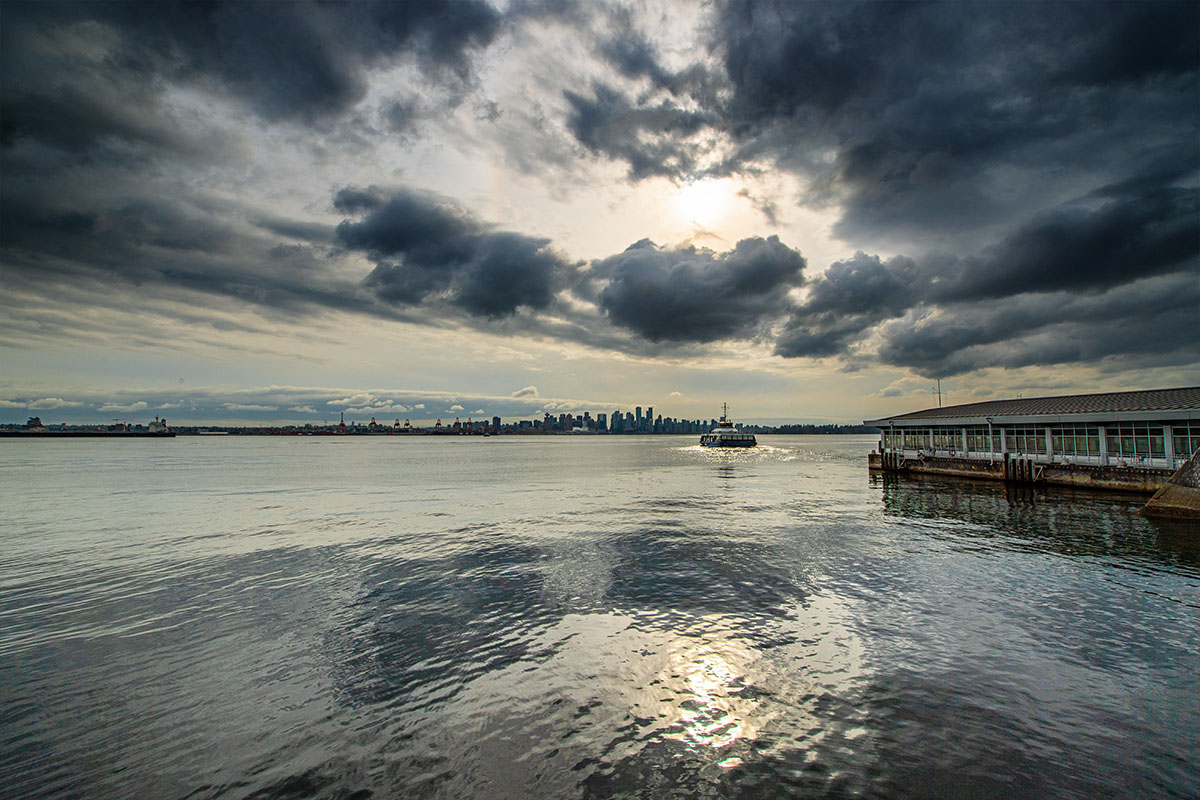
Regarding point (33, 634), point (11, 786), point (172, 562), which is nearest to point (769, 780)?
point (11, 786)

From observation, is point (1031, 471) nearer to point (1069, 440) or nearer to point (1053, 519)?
point (1069, 440)

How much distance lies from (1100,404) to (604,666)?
213ft

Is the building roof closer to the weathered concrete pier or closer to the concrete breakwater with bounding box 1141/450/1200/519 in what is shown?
the weathered concrete pier

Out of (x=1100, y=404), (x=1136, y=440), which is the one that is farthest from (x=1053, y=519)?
(x=1100, y=404)

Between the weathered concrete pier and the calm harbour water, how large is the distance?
63.8 feet

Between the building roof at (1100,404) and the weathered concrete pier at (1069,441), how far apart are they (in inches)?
3.7

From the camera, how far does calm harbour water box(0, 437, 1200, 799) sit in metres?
8.46

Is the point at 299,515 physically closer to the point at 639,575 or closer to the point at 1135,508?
the point at 639,575

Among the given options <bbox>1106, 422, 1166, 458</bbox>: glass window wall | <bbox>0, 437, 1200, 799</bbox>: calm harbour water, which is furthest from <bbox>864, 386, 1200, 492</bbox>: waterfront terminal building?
<bbox>0, 437, 1200, 799</bbox>: calm harbour water

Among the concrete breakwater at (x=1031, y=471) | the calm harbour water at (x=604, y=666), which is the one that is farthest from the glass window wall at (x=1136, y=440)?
the calm harbour water at (x=604, y=666)

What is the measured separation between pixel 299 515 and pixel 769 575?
1368 inches

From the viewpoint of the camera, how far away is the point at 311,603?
17.5 metres

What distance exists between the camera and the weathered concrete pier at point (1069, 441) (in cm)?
4116

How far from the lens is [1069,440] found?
50438mm
